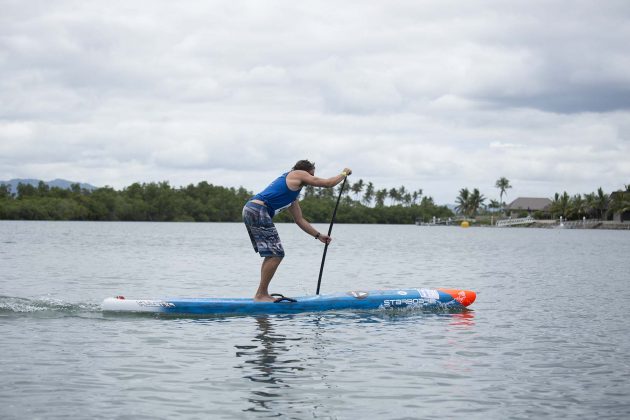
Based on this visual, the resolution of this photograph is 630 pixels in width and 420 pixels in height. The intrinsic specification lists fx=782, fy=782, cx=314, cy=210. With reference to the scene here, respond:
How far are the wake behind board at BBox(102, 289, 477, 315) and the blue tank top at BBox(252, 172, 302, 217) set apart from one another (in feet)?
6.12

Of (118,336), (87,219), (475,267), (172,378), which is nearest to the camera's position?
(172,378)

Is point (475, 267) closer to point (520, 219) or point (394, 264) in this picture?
point (394, 264)

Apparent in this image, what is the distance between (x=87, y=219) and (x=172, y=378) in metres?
176

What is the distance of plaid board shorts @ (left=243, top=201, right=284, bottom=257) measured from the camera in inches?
524

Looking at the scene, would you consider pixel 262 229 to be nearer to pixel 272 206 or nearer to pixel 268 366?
pixel 272 206

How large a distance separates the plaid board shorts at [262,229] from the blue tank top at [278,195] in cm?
14

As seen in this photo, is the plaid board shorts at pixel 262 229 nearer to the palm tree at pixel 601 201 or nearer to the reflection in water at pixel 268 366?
the reflection in water at pixel 268 366

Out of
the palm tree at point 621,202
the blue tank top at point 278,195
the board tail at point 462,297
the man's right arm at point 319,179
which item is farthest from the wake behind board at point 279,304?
the palm tree at point 621,202

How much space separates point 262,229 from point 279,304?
4.92 ft

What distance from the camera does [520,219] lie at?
186 metres

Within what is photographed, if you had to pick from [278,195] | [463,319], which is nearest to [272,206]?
[278,195]

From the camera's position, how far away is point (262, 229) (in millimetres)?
13367

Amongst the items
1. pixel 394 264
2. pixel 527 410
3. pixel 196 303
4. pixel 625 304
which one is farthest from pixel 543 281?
pixel 527 410

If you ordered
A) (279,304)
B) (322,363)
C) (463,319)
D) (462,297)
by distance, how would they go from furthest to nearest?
1. (462,297)
2. (463,319)
3. (279,304)
4. (322,363)
